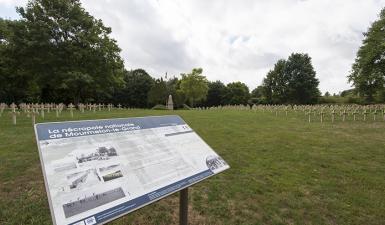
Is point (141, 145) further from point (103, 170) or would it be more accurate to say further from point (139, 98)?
point (139, 98)

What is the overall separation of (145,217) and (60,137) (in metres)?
2.13

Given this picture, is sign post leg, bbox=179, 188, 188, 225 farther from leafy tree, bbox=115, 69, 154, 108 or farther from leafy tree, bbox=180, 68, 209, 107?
leafy tree, bbox=115, 69, 154, 108

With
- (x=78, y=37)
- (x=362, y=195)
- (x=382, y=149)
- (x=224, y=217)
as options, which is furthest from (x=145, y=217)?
(x=78, y=37)

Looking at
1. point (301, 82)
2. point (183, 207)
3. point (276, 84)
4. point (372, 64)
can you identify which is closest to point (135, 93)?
point (276, 84)

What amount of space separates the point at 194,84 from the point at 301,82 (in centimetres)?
2117

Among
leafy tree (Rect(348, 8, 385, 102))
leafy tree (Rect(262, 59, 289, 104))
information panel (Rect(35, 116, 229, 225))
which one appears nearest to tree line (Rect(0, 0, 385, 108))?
leafy tree (Rect(348, 8, 385, 102))

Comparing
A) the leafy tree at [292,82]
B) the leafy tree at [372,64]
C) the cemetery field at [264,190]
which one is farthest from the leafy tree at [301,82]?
the cemetery field at [264,190]

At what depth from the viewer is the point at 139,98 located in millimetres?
52125

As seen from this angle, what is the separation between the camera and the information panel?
2.08m

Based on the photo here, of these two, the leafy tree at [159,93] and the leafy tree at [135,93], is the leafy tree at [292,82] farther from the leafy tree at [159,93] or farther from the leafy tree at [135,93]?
the leafy tree at [135,93]

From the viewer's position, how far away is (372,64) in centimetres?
3070

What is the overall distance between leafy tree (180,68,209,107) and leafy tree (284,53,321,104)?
17.0 metres

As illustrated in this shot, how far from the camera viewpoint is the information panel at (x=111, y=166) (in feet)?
6.84

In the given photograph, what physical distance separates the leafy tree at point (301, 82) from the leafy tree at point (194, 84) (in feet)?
55.7
